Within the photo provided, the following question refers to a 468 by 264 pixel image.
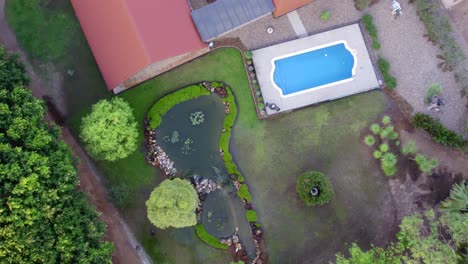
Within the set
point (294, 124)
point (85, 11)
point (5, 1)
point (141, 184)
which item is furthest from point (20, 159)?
point (294, 124)

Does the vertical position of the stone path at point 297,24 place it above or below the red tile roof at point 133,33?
below

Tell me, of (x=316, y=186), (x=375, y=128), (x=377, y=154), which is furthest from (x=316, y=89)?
(x=316, y=186)

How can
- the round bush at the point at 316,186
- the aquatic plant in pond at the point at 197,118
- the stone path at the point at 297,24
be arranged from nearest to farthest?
1. the round bush at the point at 316,186
2. the aquatic plant in pond at the point at 197,118
3. the stone path at the point at 297,24

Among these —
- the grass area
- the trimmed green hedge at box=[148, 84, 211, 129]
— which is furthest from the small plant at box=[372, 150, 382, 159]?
the grass area

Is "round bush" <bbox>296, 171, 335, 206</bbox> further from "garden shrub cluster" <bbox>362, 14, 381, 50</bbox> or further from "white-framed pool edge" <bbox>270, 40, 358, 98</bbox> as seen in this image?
"garden shrub cluster" <bbox>362, 14, 381, 50</bbox>

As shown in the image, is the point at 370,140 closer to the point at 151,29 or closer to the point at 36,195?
the point at 151,29

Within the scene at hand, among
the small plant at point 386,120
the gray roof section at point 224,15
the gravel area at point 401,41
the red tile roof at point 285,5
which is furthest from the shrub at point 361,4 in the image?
the small plant at point 386,120

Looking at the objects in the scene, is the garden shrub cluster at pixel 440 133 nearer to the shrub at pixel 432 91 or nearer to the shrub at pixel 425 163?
the shrub at pixel 425 163
